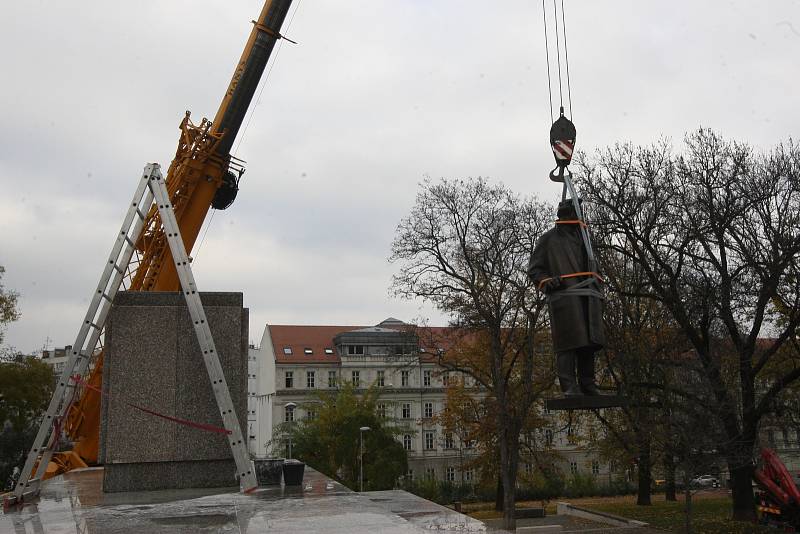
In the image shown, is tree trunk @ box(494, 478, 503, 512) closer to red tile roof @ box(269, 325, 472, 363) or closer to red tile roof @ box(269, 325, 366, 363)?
red tile roof @ box(269, 325, 472, 363)

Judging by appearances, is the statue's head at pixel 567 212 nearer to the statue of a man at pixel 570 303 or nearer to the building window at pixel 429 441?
the statue of a man at pixel 570 303

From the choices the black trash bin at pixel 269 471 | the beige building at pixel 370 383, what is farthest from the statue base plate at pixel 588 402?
the beige building at pixel 370 383

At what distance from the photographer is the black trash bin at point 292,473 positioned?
1256 cm

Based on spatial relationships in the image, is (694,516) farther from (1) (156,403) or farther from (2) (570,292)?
(2) (570,292)

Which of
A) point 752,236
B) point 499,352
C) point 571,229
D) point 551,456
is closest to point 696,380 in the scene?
point 752,236

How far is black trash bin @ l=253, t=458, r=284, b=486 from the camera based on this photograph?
1274 cm

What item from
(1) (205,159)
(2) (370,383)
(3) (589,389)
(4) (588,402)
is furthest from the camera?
(2) (370,383)

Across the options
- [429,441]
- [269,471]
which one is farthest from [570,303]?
[429,441]

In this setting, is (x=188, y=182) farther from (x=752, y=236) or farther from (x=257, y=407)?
(x=257, y=407)

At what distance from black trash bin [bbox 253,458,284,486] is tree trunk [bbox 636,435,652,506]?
653 inches

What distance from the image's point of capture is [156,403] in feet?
41.5

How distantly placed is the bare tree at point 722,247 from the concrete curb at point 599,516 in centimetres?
358

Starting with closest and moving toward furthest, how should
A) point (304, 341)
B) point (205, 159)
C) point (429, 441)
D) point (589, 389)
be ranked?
1. point (589, 389)
2. point (205, 159)
3. point (429, 441)
4. point (304, 341)

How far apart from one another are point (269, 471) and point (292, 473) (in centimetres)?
44
